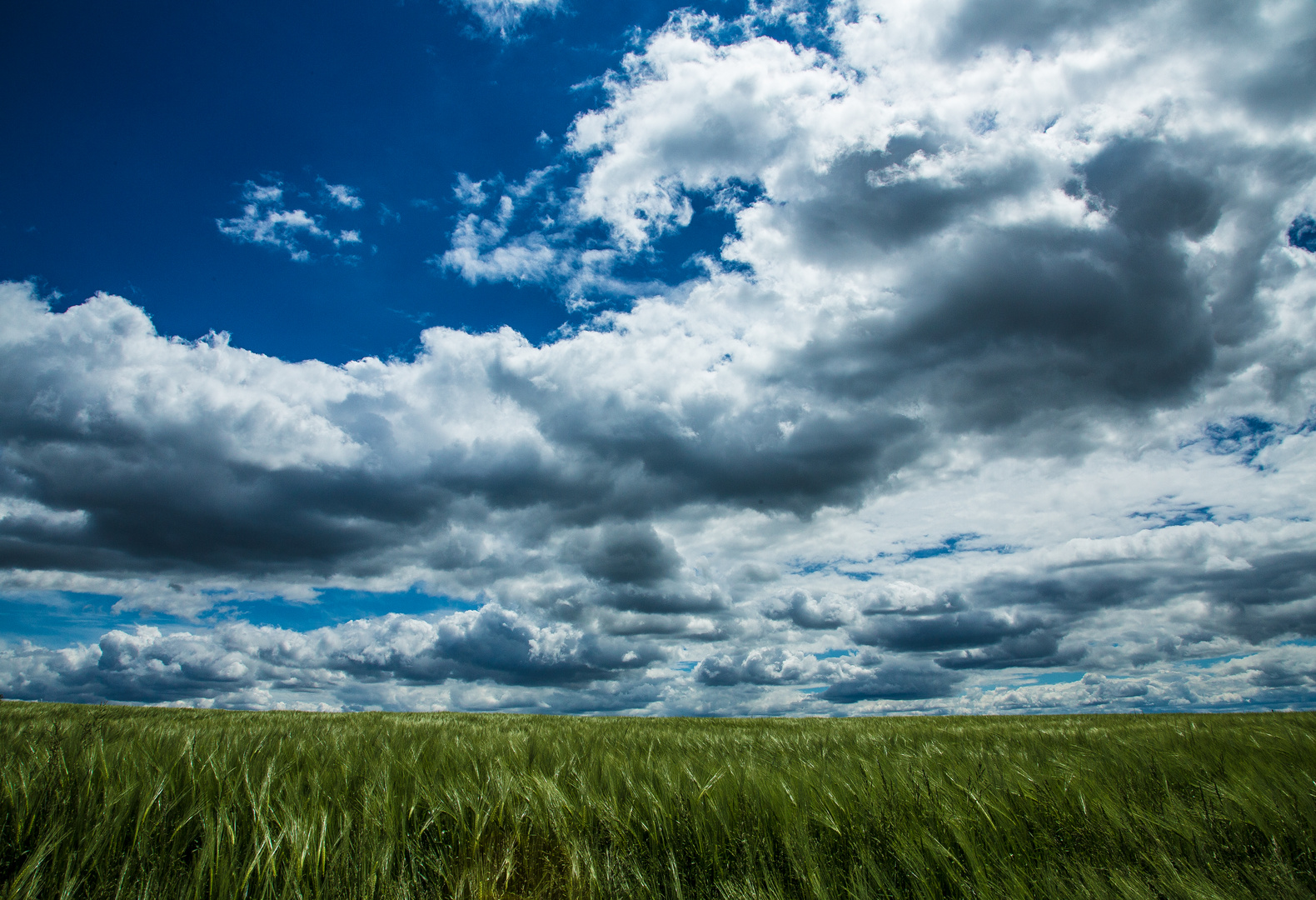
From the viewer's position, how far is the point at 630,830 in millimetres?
2719

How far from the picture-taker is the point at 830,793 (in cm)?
307

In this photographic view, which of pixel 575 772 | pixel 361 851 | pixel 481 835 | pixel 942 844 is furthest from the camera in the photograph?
pixel 575 772

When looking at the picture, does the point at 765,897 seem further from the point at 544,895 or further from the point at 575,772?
the point at 575,772

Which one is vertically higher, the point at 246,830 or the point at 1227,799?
the point at 246,830

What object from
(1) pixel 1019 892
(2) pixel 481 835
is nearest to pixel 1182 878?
(1) pixel 1019 892

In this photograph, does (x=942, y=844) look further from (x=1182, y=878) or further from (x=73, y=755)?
(x=73, y=755)

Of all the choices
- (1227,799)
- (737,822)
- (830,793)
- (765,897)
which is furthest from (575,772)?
(1227,799)

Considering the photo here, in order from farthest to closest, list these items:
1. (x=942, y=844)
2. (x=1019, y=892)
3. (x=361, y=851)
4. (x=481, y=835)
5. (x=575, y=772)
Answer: (x=575, y=772)
(x=481, y=835)
(x=942, y=844)
(x=361, y=851)
(x=1019, y=892)

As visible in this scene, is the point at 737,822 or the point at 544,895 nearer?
the point at 544,895

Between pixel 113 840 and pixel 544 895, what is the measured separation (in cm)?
169

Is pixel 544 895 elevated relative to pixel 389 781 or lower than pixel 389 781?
lower

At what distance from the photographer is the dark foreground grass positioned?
6.93 ft

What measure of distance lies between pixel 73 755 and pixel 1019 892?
4746 millimetres

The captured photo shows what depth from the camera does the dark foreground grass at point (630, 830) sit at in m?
2.11
